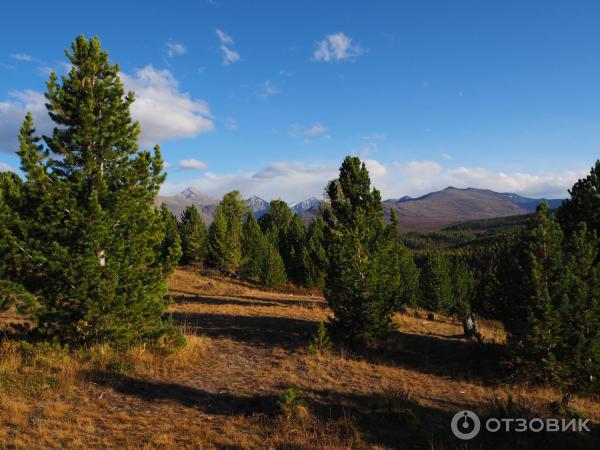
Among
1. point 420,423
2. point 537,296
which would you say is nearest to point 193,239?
point 537,296

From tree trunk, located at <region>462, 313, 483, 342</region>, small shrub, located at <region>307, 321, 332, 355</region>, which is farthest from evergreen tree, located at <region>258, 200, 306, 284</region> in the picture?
small shrub, located at <region>307, 321, 332, 355</region>

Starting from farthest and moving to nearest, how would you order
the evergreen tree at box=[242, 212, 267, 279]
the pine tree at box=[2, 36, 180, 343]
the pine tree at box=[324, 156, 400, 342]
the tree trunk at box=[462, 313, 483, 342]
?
the evergreen tree at box=[242, 212, 267, 279] → the tree trunk at box=[462, 313, 483, 342] → the pine tree at box=[324, 156, 400, 342] → the pine tree at box=[2, 36, 180, 343]

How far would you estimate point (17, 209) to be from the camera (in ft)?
36.5

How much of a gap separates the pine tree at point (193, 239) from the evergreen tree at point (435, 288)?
36320 mm

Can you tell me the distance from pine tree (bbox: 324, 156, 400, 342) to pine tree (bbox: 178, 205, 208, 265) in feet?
154

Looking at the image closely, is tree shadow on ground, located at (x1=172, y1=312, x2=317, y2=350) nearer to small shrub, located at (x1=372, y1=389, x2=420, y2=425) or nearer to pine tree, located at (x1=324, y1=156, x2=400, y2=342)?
pine tree, located at (x1=324, y1=156, x2=400, y2=342)

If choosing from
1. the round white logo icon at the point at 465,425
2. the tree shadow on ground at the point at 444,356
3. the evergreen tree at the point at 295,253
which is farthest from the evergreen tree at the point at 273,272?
the round white logo icon at the point at 465,425

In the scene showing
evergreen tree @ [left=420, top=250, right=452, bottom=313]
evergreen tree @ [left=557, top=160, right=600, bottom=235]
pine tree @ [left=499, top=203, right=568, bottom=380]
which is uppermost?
evergreen tree @ [left=557, top=160, right=600, bottom=235]

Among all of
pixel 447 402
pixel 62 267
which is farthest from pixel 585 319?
pixel 62 267

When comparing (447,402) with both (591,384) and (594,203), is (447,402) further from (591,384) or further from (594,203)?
(594,203)

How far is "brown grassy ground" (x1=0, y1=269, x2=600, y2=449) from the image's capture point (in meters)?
7.73

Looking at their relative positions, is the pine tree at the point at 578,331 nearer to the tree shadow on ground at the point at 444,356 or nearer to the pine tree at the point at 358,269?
the tree shadow on ground at the point at 444,356

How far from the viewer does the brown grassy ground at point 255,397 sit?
7.73 m

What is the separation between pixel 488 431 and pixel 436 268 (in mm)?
40353
